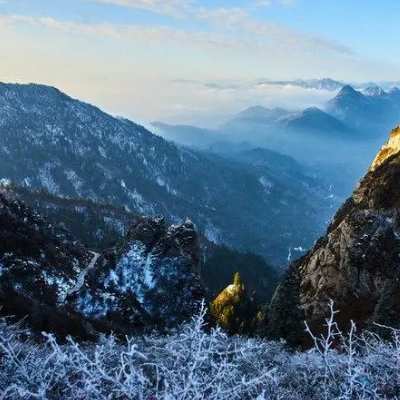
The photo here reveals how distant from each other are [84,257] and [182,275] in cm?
2546

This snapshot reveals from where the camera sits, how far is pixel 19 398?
8.02m

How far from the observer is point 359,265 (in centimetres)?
6347

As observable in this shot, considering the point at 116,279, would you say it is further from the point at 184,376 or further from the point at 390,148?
the point at 390,148

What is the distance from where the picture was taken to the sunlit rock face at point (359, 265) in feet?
193

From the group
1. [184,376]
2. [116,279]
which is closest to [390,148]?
[116,279]

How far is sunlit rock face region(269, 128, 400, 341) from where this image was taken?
5893 centimetres

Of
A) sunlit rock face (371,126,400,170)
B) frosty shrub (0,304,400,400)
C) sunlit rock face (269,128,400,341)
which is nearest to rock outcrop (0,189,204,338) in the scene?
sunlit rock face (269,128,400,341)

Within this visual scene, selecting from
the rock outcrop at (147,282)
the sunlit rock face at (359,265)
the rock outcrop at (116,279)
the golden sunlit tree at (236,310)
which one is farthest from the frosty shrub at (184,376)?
the golden sunlit tree at (236,310)

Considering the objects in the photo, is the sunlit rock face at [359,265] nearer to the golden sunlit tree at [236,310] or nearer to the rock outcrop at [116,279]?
the rock outcrop at [116,279]

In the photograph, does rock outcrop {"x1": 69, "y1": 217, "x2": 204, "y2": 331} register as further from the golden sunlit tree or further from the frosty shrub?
the frosty shrub

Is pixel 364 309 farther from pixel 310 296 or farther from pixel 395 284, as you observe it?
pixel 310 296

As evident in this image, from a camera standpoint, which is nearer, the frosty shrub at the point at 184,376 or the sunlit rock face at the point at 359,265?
the frosty shrub at the point at 184,376

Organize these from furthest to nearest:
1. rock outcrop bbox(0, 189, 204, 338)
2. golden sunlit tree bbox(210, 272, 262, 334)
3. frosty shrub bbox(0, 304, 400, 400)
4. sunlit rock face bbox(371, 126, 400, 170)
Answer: sunlit rock face bbox(371, 126, 400, 170) < golden sunlit tree bbox(210, 272, 262, 334) < rock outcrop bbox(0, 189, 204, 338) < frosty shrub bbox(0, 304, 400, 400)

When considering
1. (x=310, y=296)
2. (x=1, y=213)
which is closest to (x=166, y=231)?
(x=1, y=213)
